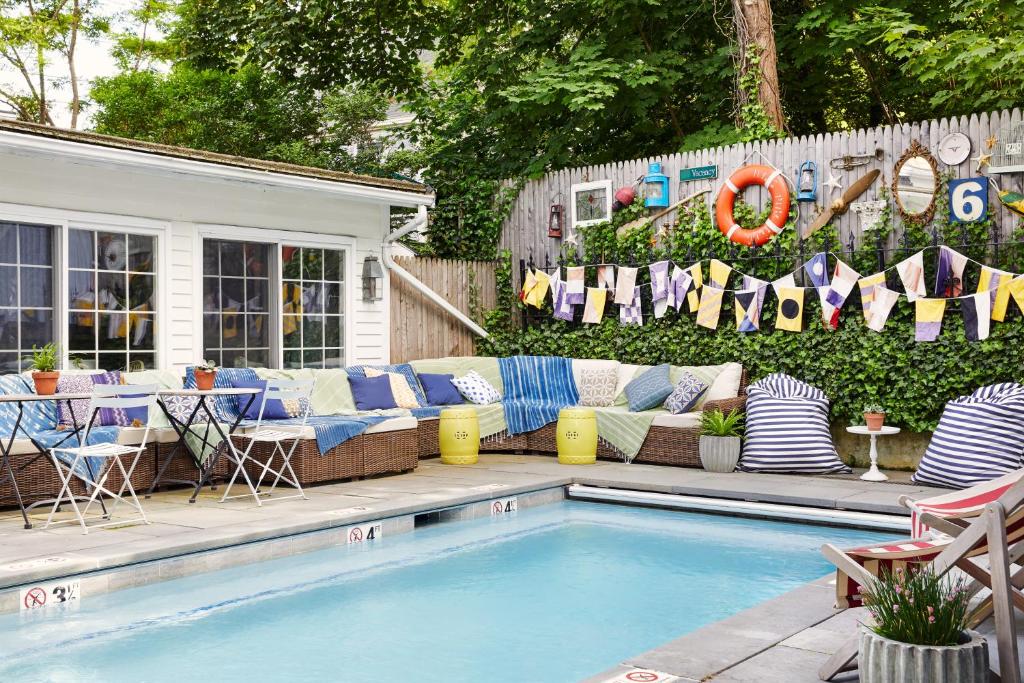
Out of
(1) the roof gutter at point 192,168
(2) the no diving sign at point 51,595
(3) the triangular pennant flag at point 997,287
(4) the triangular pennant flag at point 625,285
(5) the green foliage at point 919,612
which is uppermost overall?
(1) the roof gutter at point 192,168

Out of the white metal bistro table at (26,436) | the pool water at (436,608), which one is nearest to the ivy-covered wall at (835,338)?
the pool water at (436,608)

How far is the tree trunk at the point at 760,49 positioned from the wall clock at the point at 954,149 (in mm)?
2030

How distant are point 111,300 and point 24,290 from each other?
2.16 ft

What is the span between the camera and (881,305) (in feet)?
25.2

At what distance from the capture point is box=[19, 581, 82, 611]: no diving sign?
4384 millimetres

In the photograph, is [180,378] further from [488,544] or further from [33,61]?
[33,61]

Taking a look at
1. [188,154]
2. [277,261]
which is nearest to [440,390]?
[277,261]

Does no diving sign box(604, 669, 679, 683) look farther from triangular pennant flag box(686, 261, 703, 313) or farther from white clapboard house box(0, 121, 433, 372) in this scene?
triangular pennant flag box(686, 261, 703, 313)

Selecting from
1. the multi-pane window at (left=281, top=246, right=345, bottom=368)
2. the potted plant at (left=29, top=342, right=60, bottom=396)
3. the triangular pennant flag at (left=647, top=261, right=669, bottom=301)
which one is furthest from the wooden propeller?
the potted plant at (left=29, top=342, right=60, bottom=396)

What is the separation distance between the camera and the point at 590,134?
482 inches

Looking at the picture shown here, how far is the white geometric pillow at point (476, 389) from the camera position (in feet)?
30.3

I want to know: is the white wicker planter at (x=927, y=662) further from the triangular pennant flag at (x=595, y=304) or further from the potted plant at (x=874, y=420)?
the triangular pennant flag at (x=595, y=304)

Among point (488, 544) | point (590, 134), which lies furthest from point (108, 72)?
point (488, 544)

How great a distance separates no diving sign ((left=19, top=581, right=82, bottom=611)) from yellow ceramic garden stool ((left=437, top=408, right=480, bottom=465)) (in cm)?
412
